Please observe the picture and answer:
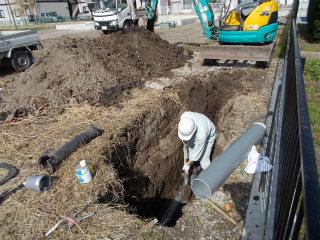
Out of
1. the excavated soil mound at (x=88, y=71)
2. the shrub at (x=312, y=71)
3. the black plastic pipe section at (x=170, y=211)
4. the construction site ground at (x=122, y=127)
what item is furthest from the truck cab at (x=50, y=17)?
the black plastic pipe section at (x=170, y=211)

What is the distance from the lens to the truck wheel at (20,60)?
9.47m

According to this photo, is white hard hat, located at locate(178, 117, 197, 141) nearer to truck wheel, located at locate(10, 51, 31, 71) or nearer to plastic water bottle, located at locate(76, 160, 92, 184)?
plastic water bottle, located at locate(76, 160, 92, 184)

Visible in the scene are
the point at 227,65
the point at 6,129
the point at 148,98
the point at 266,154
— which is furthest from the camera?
the point at 227,65

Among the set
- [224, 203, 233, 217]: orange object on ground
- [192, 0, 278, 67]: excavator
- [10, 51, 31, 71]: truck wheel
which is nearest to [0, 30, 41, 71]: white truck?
[10, 51, 31, 71]: truck wheel

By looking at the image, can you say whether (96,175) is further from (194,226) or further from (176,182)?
(176,182)

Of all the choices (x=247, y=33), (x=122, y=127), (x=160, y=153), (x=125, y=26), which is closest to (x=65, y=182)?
(x=122, y=127)

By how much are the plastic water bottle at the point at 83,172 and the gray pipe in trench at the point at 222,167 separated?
2.01m

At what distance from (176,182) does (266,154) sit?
2.88 metres

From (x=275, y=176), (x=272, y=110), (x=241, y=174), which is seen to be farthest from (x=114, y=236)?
(x=272, y=110)

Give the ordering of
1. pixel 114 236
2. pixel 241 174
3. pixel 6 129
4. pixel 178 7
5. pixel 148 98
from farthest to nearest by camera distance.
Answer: pixel 178 7
pixel 148 98
pixel 6 129
pixel 241 174
pixel 114 236

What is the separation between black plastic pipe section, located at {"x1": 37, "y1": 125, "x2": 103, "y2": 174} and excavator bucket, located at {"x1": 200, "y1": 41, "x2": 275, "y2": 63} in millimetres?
5604

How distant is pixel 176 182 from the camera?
5.82m

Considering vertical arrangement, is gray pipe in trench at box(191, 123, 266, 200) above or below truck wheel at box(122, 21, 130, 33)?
below

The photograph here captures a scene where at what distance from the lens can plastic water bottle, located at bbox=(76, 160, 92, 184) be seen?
3.28m
